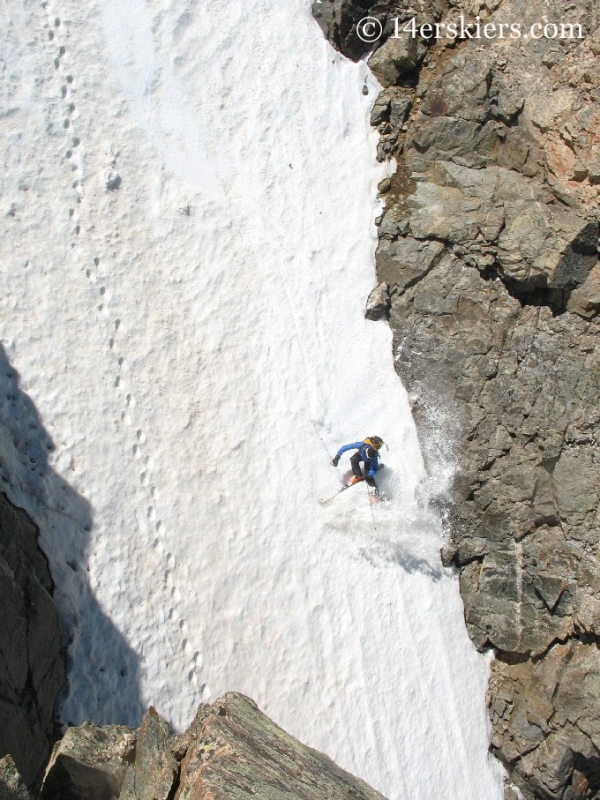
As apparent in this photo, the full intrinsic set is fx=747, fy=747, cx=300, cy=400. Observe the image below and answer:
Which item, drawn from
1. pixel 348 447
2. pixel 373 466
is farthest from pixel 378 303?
pixel 373 466

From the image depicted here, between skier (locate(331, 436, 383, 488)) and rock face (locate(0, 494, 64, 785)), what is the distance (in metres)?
6.70

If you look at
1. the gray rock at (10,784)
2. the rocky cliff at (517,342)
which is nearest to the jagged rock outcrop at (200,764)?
the gray rock at (10,784)

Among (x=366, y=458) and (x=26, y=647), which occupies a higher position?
(x=366, y=458)

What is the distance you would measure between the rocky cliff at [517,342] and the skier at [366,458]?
1.76 m

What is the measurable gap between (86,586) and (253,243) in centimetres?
853

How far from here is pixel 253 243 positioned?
17344 mm

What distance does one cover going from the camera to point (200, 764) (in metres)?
8.88

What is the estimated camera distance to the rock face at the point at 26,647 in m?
10.2

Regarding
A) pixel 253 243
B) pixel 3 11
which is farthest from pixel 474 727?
pixel 3 11

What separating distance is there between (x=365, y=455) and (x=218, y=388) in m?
3.48

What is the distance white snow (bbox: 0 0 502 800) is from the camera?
45.3 feet

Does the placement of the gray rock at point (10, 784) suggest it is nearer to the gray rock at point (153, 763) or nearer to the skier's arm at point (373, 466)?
the gray rock at point (153, 763)

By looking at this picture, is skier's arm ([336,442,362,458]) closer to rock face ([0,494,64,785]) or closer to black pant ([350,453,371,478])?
black pant ([350,453,371,478])

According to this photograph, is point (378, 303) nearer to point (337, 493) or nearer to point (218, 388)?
point (218, 388)
